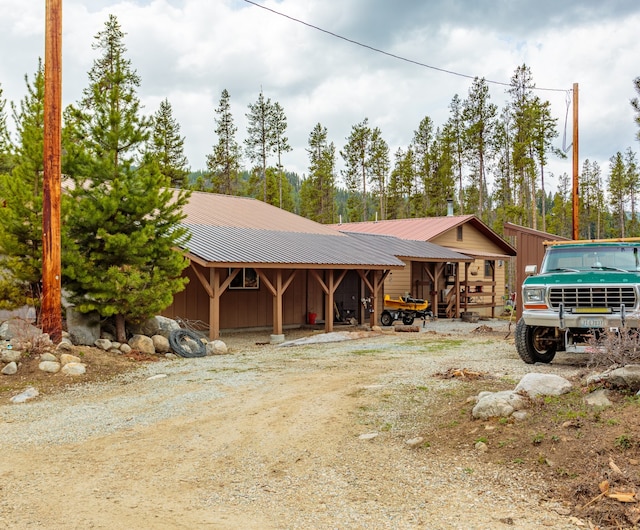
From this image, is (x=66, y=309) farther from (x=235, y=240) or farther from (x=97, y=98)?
(x=235, y=240)

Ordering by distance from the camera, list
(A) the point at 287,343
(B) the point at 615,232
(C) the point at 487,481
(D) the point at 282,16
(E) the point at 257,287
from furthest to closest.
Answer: (B) the point at 615,232 < (E) the point at 257,287 < (A) the point at 287,343 < (D) the point at 282,16 < (C) the point at 487,481

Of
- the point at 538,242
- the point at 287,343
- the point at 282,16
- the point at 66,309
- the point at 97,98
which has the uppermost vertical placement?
the point at 282,16

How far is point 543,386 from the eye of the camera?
6414mm

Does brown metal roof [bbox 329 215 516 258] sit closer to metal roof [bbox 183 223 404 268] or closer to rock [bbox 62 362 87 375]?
metal roof [bbox 183 223 404 268]

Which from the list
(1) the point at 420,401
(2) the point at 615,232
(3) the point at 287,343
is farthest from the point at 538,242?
(2) the point at 615,232

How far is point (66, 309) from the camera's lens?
12055mm

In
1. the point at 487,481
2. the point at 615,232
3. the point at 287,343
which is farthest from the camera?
the point at 615,232

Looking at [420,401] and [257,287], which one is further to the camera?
[257,287]

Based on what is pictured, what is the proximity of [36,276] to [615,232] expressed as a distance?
244 ft

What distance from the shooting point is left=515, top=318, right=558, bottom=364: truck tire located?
10.3m

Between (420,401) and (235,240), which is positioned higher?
(235,240)

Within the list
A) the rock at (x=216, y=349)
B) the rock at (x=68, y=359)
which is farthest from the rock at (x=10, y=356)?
the rock at (x=216, y=349)

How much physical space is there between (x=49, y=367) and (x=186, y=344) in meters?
3.64

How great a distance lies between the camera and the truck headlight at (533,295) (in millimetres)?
9586
